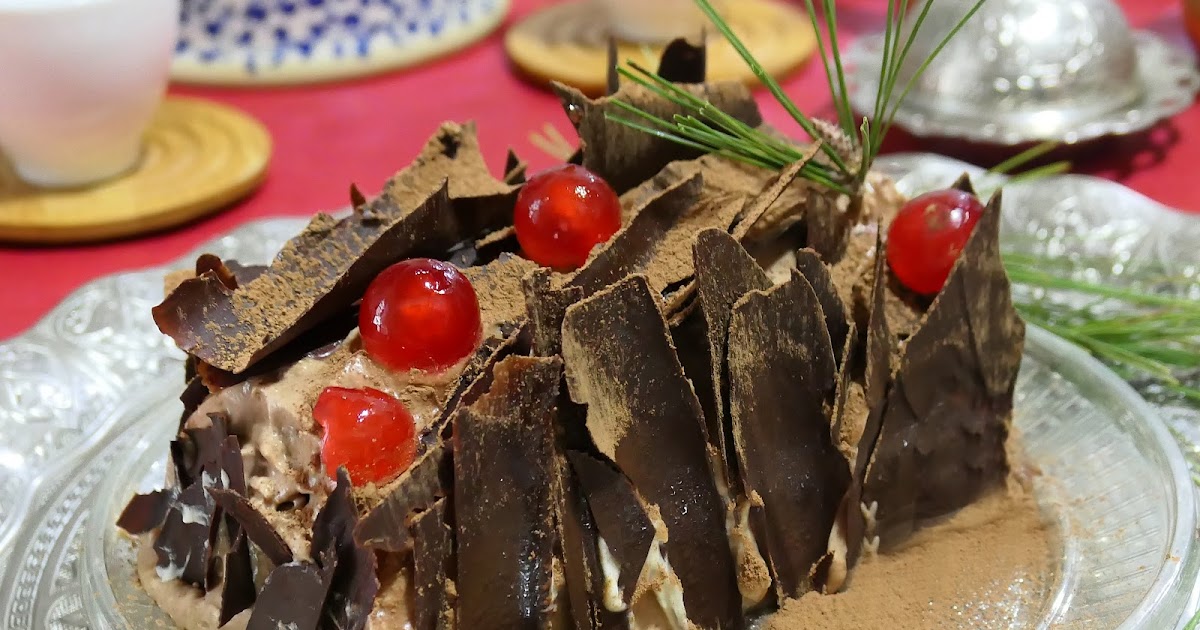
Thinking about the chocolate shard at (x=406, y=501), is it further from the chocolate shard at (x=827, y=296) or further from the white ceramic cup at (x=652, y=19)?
the white ceramic cup at (x=652, y=19)

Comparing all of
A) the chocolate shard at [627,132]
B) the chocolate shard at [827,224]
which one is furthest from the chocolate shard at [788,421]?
the chocolate shard at [627,132]

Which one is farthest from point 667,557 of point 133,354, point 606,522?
point 133,354

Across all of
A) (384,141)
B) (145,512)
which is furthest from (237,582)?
(384,141)

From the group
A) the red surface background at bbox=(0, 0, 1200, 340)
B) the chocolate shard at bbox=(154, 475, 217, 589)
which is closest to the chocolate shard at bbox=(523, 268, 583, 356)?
the chocolate shard at bbox=(154, 475, 217, 589)

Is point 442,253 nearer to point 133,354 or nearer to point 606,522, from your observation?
point 606,522

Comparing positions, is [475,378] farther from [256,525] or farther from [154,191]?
[154,191]

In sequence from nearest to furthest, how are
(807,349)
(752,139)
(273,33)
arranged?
(807,349)
(752,139)
(273,33)
